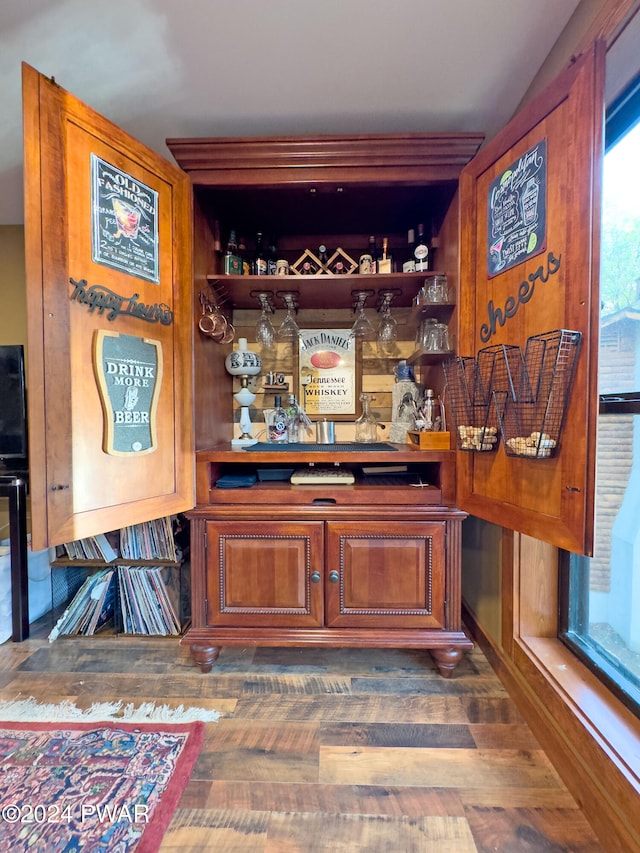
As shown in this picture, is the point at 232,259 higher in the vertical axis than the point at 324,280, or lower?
higher

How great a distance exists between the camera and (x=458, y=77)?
125cm

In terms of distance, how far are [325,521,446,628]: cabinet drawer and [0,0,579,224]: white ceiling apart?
1.63 metres

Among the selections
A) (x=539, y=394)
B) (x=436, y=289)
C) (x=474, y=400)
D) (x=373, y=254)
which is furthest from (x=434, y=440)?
(x=373, y=254)

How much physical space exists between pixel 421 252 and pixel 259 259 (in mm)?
733

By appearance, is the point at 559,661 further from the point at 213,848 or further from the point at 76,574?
the point at 76,574

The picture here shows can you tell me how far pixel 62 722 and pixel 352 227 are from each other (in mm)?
2340

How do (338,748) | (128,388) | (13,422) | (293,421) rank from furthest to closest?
(13,422), (293,421), (128,388), (338,748)

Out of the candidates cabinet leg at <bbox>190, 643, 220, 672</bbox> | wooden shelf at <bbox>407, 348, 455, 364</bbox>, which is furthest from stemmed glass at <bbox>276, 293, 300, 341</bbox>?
cabinet leg at <bbox>190, 643, 220, 672</bbox>

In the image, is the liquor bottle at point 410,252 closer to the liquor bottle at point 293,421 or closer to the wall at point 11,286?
the liquor bottle at point 293,421

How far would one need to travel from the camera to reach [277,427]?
1757 millimetres

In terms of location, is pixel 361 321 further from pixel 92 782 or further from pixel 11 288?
pixel 11 288

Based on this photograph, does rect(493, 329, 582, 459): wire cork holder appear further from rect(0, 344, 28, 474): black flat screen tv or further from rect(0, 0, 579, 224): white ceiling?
rect(0, 344, 28, 474): black flat screen tv

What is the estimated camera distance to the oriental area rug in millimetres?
878

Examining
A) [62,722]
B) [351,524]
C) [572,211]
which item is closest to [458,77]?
[572,211]
